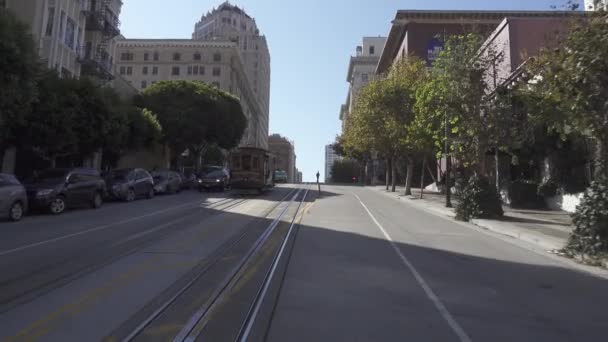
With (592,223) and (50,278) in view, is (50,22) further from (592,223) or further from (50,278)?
(592,223)

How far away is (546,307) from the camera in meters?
6.13

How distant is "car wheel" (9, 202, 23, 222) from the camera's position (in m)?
14.6

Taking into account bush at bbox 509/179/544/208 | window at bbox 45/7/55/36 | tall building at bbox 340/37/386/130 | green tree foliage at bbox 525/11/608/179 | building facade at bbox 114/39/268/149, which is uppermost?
tall building at bbox 340/37/386/130

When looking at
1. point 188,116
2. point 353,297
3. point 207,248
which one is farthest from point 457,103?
point 188,116

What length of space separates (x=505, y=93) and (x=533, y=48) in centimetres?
796

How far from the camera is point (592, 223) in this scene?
941 centimetres

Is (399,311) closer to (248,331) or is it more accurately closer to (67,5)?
(248,331)

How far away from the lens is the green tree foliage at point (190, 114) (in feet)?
139

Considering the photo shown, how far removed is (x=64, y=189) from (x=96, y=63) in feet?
62.7

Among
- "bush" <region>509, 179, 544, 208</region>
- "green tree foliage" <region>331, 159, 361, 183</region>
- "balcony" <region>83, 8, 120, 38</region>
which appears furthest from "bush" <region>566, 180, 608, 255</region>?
"green tree foliage" <region>331, 159, 361, 183</region>

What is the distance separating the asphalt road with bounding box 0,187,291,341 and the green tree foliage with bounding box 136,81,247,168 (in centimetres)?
2720

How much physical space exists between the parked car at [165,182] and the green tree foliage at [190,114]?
11737 millimetres

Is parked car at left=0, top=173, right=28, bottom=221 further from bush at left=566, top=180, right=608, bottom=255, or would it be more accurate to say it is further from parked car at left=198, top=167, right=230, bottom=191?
parked car at left=198, top=167, right=230, bottom=191

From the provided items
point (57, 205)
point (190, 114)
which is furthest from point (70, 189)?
point (190, 114)
